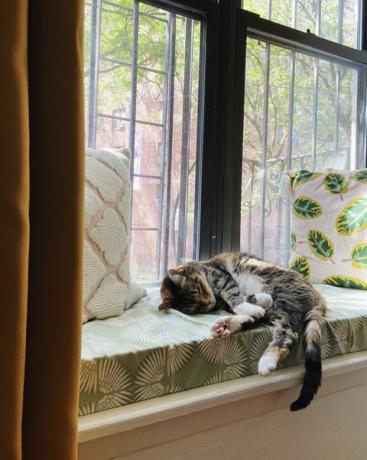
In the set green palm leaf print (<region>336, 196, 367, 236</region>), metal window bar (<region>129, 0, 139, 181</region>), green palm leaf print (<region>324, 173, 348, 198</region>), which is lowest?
green palm leaf print (<region>336, 196, 367, 236</region>)

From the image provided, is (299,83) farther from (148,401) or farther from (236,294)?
(148,401)

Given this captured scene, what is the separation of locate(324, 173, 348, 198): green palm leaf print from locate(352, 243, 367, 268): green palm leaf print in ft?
0.76

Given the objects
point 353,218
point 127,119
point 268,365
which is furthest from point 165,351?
point 353,218

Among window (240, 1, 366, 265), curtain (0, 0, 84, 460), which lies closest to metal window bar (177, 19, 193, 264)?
window (240, 1, 366, 265)

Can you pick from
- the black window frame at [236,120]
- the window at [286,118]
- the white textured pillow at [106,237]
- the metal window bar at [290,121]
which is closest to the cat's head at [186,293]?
the white textured pillow at [106,237]

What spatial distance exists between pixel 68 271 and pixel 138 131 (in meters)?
0.92

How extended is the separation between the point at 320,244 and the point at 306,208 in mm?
156

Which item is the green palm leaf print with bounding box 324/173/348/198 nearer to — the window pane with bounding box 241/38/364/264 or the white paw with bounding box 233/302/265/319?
the window pane with bounding box 241/38/364/264

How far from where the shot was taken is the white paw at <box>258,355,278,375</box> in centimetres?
102

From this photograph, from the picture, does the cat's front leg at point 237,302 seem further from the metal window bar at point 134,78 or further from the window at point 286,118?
the metal window bar at point 134,78

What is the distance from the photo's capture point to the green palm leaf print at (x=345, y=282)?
64.2 inches

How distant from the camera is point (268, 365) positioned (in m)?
1.02

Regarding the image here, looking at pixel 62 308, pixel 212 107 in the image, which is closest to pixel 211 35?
pixel 212 107

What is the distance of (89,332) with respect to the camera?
96 cm
